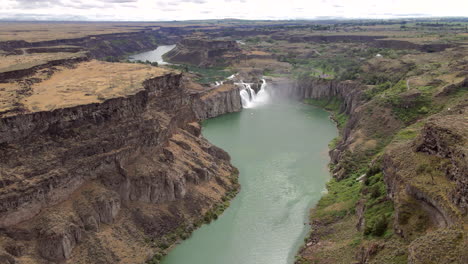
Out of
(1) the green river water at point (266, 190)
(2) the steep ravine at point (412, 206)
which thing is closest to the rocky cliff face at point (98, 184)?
(1) the green river water at point (266, 190)

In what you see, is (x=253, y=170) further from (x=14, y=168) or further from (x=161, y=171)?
(x=14, y=168)

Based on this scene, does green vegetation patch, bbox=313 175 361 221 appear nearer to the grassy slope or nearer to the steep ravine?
the grassy slope

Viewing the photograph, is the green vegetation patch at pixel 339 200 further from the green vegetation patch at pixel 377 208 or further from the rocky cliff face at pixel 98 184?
the rocky cliff face at pixel 98 184

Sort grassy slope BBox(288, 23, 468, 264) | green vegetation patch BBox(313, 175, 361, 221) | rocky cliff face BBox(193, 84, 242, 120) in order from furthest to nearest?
rocky cliff face BBox(193, 84, 242, 120)
green vegetation patch BBox(313, 175, 361, 221)
grassy slope BBox(288, 23, 468, 264)

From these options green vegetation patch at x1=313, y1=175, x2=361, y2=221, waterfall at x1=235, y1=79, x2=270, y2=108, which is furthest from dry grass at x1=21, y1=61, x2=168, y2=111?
waterfall at x1=235, y1=79, x2=270, y2=108

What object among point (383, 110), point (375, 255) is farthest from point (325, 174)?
point (375, 255)
